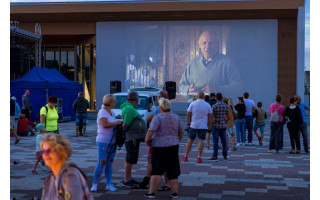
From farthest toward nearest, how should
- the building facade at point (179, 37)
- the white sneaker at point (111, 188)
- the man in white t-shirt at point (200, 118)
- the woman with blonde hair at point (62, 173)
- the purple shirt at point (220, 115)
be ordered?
the building facade at point (179, 37)
the purple shirt at point (220, 115)
the man in white t-shirt at point (200, 118)
the white sneaker at point (111, 188)
the woman with blonde hair at point (62, 173)

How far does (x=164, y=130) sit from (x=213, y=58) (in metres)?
35.8

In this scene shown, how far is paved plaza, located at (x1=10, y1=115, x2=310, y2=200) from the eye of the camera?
8469mm

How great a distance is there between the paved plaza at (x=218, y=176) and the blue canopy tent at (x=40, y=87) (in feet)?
38.7

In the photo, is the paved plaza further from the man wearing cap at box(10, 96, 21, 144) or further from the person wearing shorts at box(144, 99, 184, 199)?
the man wearing cap at box(10, 96, 21, 144)

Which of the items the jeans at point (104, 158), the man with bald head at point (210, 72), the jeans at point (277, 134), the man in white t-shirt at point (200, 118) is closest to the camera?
the jeans at point (104, 158)

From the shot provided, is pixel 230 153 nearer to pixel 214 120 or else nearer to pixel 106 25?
pixel 214 120

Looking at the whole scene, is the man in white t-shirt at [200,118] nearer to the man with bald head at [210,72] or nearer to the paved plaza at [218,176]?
the paved plaza at [218,176]

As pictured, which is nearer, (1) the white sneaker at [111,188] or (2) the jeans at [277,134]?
(1) the white sneaker at [111,188]

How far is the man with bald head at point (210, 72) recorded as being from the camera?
43.4m

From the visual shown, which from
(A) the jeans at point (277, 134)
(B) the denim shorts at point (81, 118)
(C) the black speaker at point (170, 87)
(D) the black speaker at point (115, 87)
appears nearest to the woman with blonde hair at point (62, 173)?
(A) the jeans at point (277, 134)

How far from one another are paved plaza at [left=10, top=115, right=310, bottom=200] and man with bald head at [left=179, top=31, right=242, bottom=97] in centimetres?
2774

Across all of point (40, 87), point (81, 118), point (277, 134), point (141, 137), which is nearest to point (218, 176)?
point (141, 137)

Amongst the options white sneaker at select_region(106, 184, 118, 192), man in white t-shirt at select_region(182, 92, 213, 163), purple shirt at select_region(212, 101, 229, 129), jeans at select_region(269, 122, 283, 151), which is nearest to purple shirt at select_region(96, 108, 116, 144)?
white sneaker at select_region(106, 184, 118, 192)

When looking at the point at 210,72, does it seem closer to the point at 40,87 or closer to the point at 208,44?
the point at 208,44
